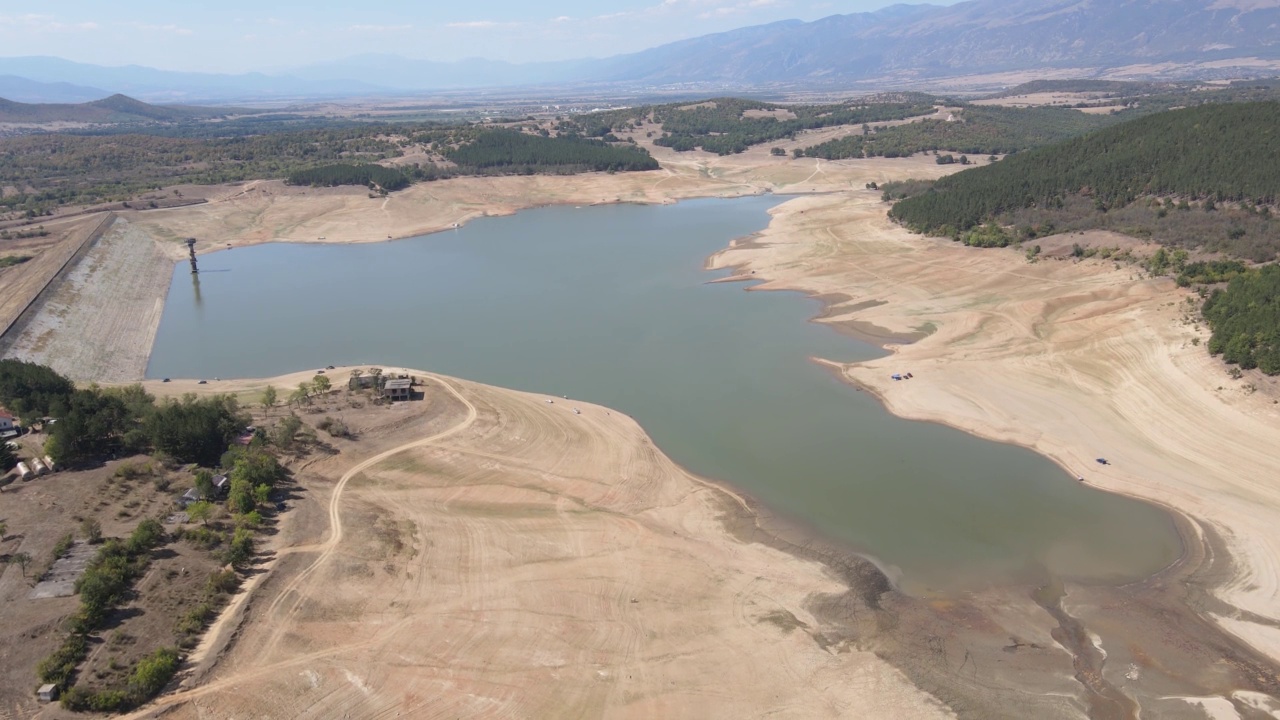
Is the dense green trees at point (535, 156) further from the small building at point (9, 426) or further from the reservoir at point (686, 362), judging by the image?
the small building at point (9, 426)

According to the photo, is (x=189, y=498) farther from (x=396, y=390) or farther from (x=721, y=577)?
(x=721, y=577)

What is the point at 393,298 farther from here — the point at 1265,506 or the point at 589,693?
the point at 1265,506

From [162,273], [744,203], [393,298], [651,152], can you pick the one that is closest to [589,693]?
[393,298]

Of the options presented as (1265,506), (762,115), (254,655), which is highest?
(762,115)

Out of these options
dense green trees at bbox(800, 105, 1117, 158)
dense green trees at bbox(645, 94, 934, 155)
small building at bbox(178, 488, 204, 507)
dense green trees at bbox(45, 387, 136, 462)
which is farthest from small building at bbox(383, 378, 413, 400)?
dense green trees at bbox(645, 94, 934, 155)

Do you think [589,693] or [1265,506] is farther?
[1265,506]

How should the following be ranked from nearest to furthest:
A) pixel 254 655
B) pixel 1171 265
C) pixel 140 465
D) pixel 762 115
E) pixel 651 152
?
pixel 254 655 → pixel 140 465 → pixel 1171 265 → pixel 651 152 → pixel 762 115

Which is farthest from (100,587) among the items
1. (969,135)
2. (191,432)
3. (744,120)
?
(744,120)
